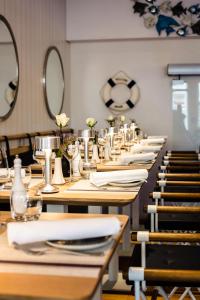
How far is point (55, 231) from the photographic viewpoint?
3.39 ft

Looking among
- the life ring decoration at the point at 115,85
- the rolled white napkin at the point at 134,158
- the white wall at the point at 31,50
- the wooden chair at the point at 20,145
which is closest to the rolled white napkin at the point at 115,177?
the rolled white napkin at the point at 134,158

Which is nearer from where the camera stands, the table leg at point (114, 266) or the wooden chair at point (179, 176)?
the table leg at point (114, 266)

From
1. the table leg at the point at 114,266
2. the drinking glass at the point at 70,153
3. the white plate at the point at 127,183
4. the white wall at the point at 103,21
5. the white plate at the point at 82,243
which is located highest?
the white wall at the point at 103,21

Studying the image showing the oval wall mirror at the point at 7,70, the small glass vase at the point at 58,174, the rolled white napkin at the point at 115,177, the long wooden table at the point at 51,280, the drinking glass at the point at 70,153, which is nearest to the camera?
the long wooden table at the point at 51,280

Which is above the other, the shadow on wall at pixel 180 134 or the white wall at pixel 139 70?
the white wall at pixel 139 70

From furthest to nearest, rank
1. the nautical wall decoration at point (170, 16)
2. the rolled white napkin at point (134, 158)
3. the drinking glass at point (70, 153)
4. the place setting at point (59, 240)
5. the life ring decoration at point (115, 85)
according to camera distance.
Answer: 1. the life ring decoration at point (115, 85)
2. the nautical wall decoration at point (170, 16)
3. the rolled white napkin at point (134, 158)
4. the drinking glass at point (70, 153)
5. the place setting at point (59, 240)

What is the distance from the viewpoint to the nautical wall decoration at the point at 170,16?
6469 mm

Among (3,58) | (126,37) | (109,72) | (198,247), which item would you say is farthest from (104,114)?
(198,247)

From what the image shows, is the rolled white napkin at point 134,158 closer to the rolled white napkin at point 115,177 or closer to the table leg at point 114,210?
the table leg at point 114,210

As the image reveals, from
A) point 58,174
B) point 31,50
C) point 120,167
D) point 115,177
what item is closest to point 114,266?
point 115,177

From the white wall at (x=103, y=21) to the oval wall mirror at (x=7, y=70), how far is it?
2247 millimetres

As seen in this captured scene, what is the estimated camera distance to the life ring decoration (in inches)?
266

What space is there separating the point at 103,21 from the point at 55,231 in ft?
19.6

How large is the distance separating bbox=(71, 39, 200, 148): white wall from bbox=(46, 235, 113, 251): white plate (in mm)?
5801
